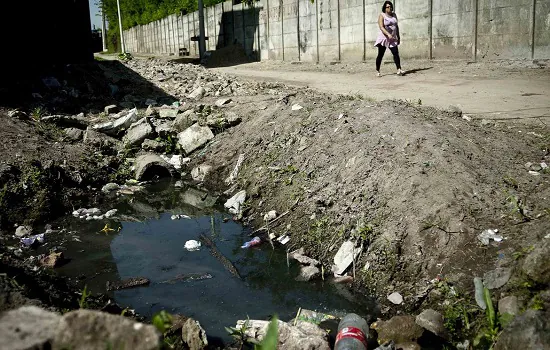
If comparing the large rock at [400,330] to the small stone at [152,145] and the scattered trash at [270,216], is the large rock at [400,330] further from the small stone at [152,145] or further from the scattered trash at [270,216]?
the small stone at [152,145]

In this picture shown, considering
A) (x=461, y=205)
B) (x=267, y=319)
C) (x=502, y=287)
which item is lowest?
(x=267, y=319)

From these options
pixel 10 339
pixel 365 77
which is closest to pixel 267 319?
pixel 10 339

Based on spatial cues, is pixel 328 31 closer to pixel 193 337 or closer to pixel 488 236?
pixel 488 236

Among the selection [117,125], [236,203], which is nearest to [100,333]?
[236,203]

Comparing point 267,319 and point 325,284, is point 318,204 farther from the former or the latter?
point 267,319

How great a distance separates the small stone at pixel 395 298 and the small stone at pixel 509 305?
590 millimetres

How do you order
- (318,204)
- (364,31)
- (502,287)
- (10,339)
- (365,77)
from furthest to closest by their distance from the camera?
(364,31)
(365,77)
(318,204)
(502,287)
(10,339)

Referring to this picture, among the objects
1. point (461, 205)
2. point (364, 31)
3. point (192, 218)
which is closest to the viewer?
point (461, 205)

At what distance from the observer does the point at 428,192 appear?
3303mm

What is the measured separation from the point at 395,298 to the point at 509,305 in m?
0.69

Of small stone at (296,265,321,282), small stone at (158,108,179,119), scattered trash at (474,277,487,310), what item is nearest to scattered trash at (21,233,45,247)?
small stone at (296,265,321,282)

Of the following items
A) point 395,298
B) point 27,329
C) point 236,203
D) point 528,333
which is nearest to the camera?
point 27,329

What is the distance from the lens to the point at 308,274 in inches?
129

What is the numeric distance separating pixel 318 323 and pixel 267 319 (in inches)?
12.7
